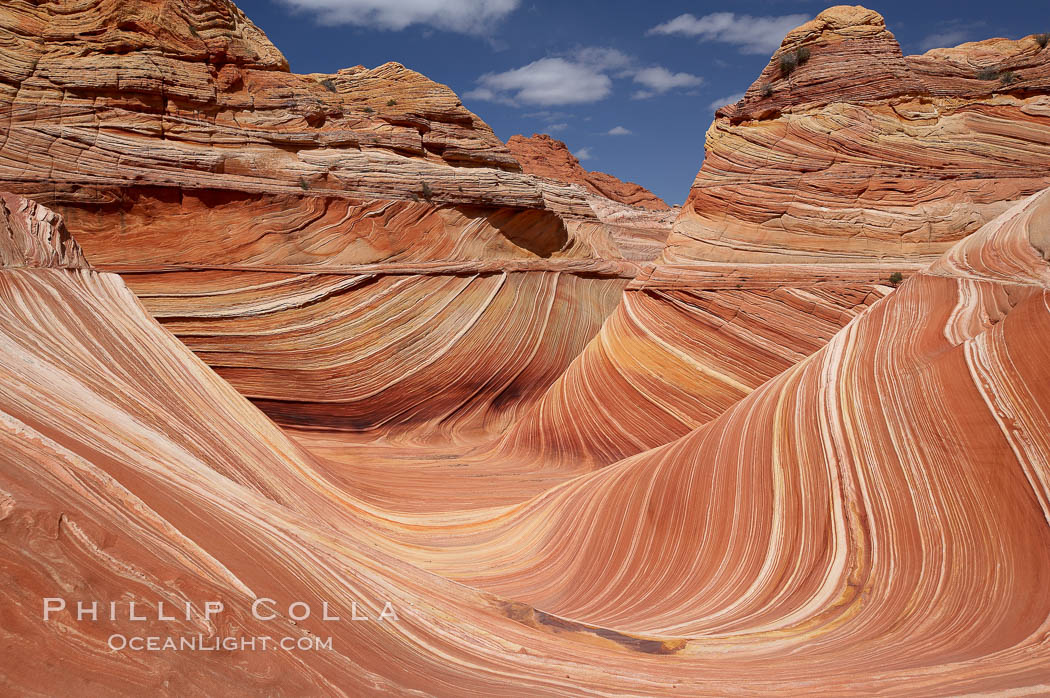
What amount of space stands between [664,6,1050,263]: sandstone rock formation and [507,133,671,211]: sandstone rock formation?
29574 millimetres

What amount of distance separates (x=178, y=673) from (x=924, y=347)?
392 centimetres

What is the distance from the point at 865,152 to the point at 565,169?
3268 cm

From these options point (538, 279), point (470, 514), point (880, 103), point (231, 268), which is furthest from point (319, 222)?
point (880, 103)

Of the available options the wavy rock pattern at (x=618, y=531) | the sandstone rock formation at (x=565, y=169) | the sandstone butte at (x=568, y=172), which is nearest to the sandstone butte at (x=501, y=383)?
the wavy rock pattern at (x=618, y=531)

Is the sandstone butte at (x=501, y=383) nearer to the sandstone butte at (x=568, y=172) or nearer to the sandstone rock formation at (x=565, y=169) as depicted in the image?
the sandstone butte at (x=568, y=172)

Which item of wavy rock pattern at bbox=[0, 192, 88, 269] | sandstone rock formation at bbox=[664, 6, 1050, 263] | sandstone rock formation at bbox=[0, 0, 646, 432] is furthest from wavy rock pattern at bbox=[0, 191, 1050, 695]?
sandstone rock formation at bbox=[0, 0, 646, 432]

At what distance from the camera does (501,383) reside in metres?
9.51

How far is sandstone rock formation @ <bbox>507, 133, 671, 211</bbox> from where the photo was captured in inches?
1495

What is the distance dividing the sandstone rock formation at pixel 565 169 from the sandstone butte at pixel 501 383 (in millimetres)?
26112

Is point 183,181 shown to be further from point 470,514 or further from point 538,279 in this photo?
point 470,514

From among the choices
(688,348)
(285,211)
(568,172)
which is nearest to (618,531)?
(688,348)

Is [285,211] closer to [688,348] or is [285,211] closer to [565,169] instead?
[688,348]

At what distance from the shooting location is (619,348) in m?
7.86

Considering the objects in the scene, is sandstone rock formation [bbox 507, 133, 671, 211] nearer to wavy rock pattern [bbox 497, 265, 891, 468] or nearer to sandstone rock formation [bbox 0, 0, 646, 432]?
Result: sandstone rock formation [bbox 0, 0, 646, 432]
